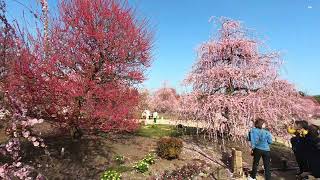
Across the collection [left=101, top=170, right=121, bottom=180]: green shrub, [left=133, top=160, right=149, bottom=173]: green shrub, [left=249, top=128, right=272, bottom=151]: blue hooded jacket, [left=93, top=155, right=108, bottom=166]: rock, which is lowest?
[left=101, top=170, right=121, bottom=180]: green shrub

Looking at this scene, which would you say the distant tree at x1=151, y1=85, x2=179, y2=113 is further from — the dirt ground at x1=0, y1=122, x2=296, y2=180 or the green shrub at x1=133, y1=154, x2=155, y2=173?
the green shrub at x1=133, y1=154, x2=155, y2=173

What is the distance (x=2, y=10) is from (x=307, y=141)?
27.3 feet

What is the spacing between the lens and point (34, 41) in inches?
516

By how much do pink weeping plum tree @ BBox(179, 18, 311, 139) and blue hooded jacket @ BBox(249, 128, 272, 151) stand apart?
15.1 ft

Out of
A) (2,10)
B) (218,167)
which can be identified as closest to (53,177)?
(218,167)

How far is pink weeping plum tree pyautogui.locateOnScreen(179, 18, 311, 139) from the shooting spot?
16.4 metres

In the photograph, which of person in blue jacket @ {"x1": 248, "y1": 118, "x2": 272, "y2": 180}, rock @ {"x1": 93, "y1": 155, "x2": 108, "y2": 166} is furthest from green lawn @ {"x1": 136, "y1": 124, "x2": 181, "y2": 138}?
person in blue jacket @ {"x1": 248, "y1": 118, "x2": 272, "y2": 180}

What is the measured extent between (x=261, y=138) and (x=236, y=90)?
6.31 meters

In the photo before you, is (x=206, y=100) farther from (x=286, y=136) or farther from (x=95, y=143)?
(x=95, y=143)

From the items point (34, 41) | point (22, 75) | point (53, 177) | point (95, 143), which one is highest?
point (34, 41)

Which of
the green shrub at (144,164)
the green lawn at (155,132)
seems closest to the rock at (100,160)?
the green shrub at (144,164)

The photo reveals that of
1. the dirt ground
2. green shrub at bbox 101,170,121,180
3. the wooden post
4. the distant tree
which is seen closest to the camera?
green shrub at bbox 101,170,121,180

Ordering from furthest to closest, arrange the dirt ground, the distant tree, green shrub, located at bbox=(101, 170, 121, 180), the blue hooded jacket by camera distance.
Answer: the distant tree < the dirt ground < green shrub, located at bbox=(101, 170, 121, 180) < the blue hooded jacket

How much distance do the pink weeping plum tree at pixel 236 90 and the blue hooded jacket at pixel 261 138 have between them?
4594mm
